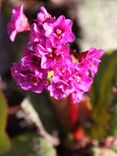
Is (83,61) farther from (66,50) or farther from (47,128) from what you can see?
(47,128)

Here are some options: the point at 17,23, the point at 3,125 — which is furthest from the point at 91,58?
the point at 3,125

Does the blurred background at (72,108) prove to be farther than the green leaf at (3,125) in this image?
Yes

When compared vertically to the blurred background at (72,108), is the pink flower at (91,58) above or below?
below

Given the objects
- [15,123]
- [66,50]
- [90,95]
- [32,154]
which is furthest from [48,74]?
[15,123]

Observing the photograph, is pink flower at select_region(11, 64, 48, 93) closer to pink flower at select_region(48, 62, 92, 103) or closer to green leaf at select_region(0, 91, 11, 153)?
pink flower at select_region(48, 62, 92, 103)

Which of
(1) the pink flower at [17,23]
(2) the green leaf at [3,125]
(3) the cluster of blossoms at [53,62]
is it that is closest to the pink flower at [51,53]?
(3) the cluster of blossoms at [53,62]

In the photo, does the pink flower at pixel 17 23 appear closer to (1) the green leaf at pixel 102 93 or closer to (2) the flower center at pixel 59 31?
(2) the flower center at pixel 59 31

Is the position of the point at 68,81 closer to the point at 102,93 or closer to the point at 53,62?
the point at 53,62

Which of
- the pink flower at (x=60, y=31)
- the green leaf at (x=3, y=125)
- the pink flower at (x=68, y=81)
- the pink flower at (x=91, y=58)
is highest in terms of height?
the green leaf at (x=3, y=125)
